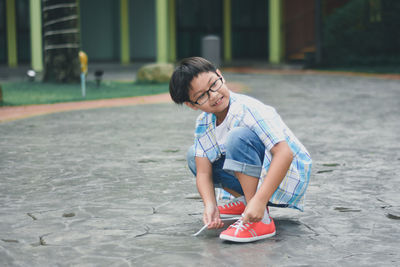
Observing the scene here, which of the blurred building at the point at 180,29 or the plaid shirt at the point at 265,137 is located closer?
the plaid shirt at the point at 265,137

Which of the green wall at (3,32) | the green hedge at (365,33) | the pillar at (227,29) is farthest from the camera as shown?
the pillar at (227,29)

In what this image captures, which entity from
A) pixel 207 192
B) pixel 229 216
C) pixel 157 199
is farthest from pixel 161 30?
pixel 207 192

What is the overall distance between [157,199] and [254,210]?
4.83 ft

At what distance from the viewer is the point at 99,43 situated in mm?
26953

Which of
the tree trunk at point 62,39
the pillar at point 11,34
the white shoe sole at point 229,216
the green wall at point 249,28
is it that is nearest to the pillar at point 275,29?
the green wall at point 249,28

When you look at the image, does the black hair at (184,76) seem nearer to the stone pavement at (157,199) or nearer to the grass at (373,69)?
the stone pavement at (157,199)

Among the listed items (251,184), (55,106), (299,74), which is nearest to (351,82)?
(299,74)

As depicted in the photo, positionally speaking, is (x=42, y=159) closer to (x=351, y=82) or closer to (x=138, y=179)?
(x=138, y=179)

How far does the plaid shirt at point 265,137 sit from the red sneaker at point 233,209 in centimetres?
38

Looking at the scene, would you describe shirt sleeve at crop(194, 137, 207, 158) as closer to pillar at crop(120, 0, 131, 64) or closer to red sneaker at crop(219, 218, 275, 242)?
red sneaker at crop(219, 218, 275, 242)

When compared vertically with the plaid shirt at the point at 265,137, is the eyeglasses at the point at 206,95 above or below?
above

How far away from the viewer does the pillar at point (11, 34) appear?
25.0 metres

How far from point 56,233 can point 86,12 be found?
76.9 feet

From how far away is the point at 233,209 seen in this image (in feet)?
13.4
